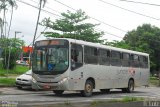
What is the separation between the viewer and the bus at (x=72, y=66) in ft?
67.6

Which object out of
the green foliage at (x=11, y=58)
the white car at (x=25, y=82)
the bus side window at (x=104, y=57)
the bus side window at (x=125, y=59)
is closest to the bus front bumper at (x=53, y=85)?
the white car at (x=25, y=82)

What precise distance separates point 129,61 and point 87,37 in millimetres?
19961

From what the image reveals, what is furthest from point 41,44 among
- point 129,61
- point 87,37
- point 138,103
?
point 87,37

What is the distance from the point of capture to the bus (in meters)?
20.6

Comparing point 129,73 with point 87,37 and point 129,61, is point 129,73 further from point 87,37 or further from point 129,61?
point 87,37

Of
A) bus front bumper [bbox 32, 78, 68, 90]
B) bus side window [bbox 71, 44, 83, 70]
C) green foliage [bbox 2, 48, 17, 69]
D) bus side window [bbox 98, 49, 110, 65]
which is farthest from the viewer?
green foliage [bbox 2, 48, 17, 69]

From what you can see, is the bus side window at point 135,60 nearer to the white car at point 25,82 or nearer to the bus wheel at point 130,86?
the bus wheel at point 130,86

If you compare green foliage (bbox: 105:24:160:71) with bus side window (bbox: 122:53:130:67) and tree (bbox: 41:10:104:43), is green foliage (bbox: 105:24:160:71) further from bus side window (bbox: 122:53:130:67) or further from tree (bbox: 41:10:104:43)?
bus side window (bbox: 122:53:130:67)

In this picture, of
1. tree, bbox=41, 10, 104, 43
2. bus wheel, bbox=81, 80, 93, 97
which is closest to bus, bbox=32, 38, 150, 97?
bus wheel, bbox=81, 80, 93, 97

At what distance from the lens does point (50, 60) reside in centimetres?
2089

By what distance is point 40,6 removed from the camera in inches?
1187

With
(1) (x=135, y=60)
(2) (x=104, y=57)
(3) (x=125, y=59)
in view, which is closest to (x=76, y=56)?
(2) (x=104, y=57)

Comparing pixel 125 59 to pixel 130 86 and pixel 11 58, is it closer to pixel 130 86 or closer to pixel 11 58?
pixel 130 86

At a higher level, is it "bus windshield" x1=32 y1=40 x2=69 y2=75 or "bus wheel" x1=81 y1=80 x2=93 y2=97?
"bus windshield" x1=32 y1=40 x2=69 y2=75
